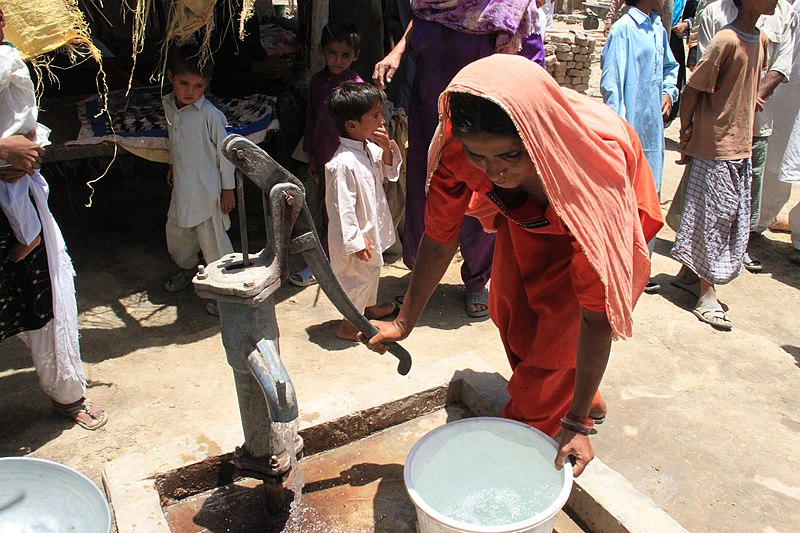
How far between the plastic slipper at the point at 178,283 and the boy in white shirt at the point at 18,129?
1450 millimetres

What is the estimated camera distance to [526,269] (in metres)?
2.10

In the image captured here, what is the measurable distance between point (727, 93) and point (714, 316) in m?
1.20

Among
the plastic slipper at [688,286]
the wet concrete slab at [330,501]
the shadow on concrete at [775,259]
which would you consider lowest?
the shadow on concrete at [775,259]

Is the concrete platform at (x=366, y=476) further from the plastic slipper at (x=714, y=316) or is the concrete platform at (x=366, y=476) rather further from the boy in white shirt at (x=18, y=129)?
the plastic slipper at (x=714, y=316)

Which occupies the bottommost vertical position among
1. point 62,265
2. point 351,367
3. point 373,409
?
point 351,367

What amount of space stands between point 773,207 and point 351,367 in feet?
11.4

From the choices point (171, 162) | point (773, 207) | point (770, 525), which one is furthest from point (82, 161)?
point (773, 207)

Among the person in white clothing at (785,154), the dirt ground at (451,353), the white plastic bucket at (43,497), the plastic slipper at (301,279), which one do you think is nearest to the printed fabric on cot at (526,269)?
the dirt ground at (451,353)

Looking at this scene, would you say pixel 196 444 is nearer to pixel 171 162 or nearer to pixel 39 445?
pixel 39 445

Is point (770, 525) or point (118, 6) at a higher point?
point (118, 6)

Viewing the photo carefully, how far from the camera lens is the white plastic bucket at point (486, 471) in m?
1.78

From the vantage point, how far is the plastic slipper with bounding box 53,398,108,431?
2.84m

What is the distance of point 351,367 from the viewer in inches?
130

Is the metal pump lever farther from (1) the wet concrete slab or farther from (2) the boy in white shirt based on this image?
(2) the boy in white shirt
